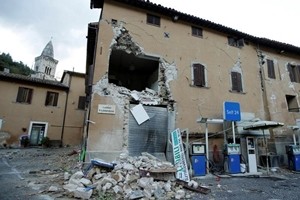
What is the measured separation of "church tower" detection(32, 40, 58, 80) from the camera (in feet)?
152

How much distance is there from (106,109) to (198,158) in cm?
428

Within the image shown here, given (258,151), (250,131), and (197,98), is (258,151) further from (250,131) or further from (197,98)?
(197,98)

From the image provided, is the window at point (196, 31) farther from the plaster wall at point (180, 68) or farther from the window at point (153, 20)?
the window at point (153, 20)

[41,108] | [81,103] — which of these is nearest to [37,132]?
[41,108]

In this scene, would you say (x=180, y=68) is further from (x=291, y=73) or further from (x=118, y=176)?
(x=291, y=73)

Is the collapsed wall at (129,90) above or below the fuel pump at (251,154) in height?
above

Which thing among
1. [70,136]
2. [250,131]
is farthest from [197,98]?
[70,136]

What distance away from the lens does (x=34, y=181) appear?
5.73 meters

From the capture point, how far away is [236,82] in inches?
436

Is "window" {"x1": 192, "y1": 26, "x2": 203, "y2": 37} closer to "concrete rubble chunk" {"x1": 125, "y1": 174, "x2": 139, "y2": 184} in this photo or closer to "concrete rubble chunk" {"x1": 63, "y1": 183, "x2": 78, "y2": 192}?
"concrete rubble chunk" {"x1": 125, "y1": 174, "x2": 139, "y2": 184}

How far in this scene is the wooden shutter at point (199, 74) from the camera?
10.1m

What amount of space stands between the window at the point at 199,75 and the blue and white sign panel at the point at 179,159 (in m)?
3.22

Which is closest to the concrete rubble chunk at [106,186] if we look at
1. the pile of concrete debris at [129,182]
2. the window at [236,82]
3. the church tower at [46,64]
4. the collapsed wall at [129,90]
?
the pile of concrete debris at [129,182]

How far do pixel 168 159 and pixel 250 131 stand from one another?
4.55m
